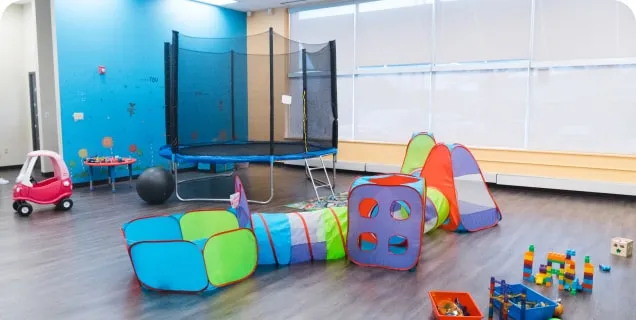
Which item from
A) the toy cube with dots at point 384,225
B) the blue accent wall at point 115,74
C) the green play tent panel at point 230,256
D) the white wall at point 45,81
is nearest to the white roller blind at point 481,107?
the blue accent wall at point 115,74

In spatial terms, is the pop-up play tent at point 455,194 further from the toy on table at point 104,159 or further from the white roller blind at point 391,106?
the toy on table at point 104,159

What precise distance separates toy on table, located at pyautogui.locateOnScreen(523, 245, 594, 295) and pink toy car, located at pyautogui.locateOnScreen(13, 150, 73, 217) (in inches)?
182

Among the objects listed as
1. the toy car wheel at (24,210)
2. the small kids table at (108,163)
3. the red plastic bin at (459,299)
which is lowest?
the red plastic bin at (459,299)

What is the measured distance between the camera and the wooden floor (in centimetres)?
282

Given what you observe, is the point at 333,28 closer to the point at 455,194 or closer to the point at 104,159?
the point at 104,159

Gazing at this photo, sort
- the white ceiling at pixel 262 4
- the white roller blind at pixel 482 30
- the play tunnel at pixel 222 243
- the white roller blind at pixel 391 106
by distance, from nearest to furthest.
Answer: the play tunnel at pixel 222 243 → the white roller blind at pixel 482 30 → the white roller blind at pixel 391 106 → the white ceiling at pixel 262 4

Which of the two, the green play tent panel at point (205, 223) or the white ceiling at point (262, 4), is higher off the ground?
the white ceiling at point (262, 4)

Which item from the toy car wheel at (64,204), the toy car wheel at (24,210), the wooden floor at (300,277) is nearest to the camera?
the wooden floor at (300,277)

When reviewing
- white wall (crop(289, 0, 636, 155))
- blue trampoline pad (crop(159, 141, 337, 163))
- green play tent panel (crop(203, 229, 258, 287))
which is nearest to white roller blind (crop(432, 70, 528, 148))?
white wall (crop(289, 0, 636, 155))

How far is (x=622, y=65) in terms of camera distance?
5.96 m

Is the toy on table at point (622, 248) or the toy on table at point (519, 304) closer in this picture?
the toy on table at point (519, 304)

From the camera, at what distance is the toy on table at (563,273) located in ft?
10.2

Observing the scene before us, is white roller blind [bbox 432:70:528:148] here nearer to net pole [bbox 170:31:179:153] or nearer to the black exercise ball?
net pole [bbox 170:31:179:153]

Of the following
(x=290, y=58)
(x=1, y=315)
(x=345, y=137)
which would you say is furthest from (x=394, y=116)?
(x=1, y=315)
